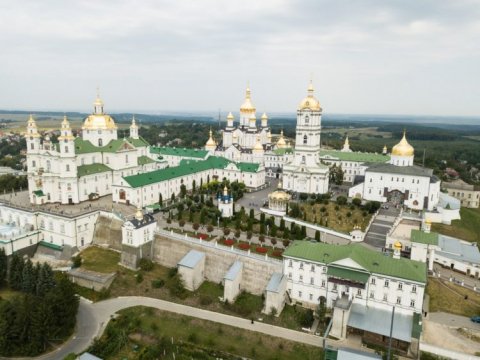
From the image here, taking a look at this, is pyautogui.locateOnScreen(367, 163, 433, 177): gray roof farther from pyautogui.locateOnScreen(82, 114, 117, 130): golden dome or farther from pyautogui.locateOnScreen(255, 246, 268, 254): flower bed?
pyautogui.locateOnScreen(82, 114, 117, 130): golden dome

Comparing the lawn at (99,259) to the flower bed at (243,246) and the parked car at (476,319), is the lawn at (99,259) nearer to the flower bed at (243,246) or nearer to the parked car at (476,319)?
the flower bed at (243,246)

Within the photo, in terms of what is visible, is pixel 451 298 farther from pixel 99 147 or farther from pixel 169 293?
pixel 99 147

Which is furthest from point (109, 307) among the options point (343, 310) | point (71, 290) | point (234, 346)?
point (343, 310)

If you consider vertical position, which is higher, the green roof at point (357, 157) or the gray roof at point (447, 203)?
the green roof at point (357, 157)

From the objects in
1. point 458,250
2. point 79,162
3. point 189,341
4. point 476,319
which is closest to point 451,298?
point 476,319

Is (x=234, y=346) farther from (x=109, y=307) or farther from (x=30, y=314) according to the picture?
(x=30, y=314)

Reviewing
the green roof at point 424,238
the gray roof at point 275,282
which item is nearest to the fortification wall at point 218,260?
the gray roof at point 275,282
